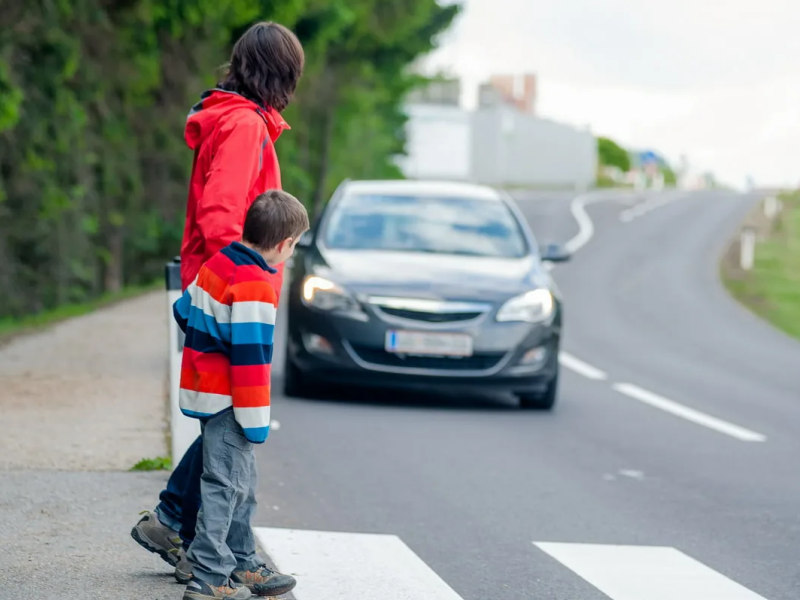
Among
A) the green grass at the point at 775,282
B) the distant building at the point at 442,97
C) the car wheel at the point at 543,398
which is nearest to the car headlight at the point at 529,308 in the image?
the car wheel at the point at 543,398

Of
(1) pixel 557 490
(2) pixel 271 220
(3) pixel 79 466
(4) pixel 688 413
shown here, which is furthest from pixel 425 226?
(2) pixel 271 220

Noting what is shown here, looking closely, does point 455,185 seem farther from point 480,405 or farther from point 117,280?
point 117,280

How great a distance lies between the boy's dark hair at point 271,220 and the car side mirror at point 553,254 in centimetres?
668

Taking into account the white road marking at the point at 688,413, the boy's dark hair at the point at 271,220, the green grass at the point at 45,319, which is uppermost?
the boy's dark hair at the point at 271,220

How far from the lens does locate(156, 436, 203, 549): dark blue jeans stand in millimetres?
4863

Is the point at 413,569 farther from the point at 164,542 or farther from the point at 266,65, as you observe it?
the point at 266,65

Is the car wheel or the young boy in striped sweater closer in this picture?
the young boy in striped sweater

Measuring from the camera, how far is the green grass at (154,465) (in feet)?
23.3

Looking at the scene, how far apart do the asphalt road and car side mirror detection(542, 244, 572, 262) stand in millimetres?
1096

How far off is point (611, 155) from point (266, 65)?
160279 mm

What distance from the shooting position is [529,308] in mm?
10109

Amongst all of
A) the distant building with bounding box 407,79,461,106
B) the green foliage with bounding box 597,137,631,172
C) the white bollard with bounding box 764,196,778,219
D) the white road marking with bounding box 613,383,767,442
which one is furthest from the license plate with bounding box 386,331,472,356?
the green foliage with bounding box 597,137,631,172

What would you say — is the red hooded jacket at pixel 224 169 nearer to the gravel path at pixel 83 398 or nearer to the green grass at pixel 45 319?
the gravel path at pixel 83 398

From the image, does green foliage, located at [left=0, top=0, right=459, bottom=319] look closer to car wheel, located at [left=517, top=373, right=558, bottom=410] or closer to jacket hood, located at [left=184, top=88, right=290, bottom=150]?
car wheel, located at [left=517, top=373, right=558, bottom=410]
